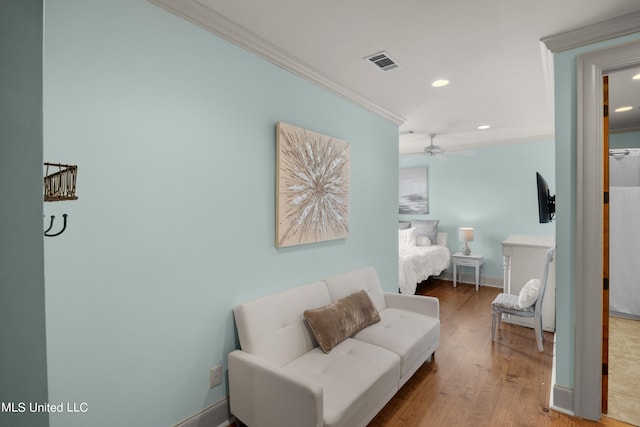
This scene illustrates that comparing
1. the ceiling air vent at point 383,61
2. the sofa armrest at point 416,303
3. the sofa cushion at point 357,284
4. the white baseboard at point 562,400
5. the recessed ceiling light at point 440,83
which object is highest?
the recessed ceiling light at point 440,83

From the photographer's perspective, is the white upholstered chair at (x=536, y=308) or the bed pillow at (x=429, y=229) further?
the bed pillow at (x=429, y=229)

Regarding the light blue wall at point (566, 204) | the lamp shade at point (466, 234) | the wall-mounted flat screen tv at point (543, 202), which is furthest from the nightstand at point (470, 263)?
the light blue wall at point (566, 204)

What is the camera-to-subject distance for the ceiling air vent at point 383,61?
2.38 m

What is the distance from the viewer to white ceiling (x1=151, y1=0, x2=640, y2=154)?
181 centimetres

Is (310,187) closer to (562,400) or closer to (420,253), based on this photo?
(562,400)

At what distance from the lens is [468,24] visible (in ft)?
6.49

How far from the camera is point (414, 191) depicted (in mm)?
6625

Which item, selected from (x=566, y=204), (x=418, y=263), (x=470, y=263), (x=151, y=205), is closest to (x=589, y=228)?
(x=566, y=204)

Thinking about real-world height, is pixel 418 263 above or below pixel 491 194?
below

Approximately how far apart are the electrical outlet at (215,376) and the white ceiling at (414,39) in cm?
215

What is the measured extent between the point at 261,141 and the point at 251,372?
1529 mm

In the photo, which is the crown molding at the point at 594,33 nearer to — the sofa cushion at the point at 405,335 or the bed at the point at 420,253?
the sofa cushion at the point at 405,335

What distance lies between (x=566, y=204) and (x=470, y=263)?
3.58m

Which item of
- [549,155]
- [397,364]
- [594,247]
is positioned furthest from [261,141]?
[549,155]
